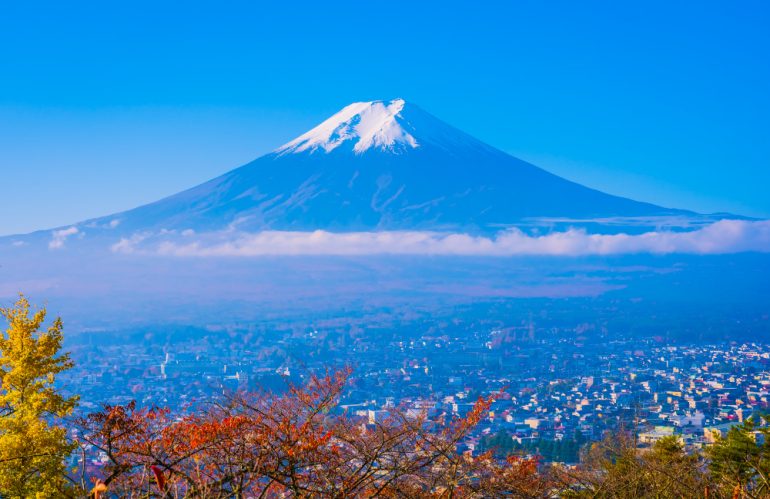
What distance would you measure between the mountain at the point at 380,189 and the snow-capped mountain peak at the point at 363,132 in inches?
5.6

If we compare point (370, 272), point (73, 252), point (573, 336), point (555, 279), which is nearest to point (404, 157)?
point (370, 272)

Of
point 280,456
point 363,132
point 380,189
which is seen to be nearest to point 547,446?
point 280,456

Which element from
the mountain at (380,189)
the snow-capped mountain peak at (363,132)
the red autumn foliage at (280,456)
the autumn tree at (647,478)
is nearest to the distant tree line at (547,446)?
the autumn tree at (647,478)

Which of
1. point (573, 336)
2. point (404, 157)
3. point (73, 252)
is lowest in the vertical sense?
point (573, 336)

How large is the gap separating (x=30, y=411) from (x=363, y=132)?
122623 millimetres

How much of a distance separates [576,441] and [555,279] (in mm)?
87199

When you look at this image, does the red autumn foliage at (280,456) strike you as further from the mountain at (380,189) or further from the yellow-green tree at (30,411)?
the mountain at (380,189)

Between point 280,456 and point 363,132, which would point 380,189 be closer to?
point 363,132

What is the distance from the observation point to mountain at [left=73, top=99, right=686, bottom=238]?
4432 inches

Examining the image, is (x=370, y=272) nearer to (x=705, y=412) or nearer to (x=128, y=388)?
(x=128, y=388)

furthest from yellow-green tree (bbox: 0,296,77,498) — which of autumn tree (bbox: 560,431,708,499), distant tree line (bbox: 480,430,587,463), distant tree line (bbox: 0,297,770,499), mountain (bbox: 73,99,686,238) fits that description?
mountain (bbox: 73,99,686,238)

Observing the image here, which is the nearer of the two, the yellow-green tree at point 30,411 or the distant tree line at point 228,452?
the distant tree line at point 228,452

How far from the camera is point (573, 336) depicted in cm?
7175

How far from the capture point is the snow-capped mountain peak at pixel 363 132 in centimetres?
12692
